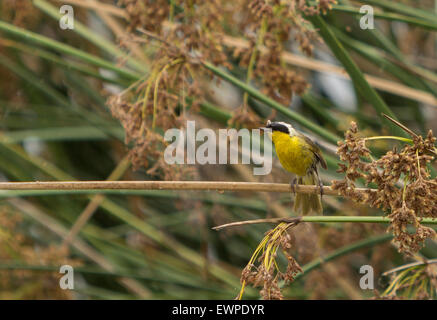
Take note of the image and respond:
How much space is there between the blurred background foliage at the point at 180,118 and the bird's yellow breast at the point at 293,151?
9 cm

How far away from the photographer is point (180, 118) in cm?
189

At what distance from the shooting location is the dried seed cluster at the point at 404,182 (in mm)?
1215

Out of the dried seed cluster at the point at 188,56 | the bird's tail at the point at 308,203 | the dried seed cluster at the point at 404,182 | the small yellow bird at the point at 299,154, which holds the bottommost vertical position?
the dried seed cluster at the point at 404,182

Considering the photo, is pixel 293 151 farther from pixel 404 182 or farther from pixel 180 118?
pixel 404 182

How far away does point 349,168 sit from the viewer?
1285 millimetres

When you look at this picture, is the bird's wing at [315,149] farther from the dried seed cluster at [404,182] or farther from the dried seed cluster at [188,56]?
the dried seed cluster at [404,182]

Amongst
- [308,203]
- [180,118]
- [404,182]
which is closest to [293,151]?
[308,203]

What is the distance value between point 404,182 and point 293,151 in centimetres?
77

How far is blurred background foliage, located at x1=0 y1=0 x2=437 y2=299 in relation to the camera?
1.87 m

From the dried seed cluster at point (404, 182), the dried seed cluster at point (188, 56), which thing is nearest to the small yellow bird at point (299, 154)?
the dried seed cluster at point (188, 56)

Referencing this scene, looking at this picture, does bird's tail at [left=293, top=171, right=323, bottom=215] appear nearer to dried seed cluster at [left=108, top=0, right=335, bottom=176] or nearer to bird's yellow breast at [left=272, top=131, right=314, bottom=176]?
bird's yellow breast at [left=272, top=131, right=314, bottom=176]
